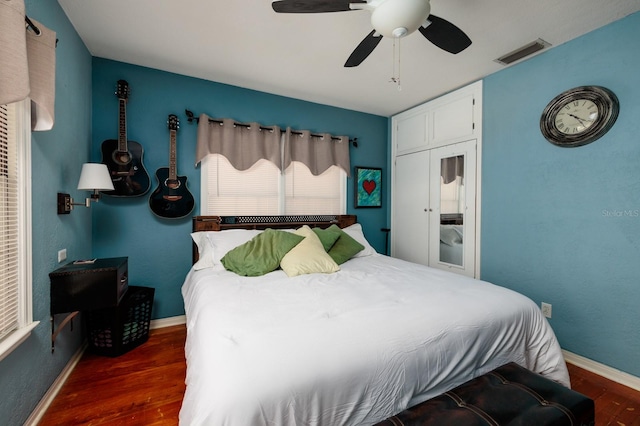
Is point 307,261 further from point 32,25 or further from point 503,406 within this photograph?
point 32,25

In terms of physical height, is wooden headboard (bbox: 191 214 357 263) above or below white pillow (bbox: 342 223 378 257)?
above

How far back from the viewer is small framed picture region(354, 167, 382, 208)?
3.82m

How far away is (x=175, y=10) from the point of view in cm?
190

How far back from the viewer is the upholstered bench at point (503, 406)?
3.42 feet

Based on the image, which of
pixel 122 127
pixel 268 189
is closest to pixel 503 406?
pixel 268 189

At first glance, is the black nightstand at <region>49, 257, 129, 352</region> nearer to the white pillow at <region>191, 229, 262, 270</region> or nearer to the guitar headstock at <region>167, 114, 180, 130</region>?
the white pillow at <region>191, 229, 262, 270</region>

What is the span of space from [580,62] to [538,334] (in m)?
2.13

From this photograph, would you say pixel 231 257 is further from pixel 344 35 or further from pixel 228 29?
pixel 344 35

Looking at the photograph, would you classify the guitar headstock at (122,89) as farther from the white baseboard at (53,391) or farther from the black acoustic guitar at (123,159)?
the white baseboard at (53,391)

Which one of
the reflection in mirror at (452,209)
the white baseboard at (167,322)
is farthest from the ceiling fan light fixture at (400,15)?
the white baseboard at (167,322)

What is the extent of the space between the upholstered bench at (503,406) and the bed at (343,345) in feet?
0.28

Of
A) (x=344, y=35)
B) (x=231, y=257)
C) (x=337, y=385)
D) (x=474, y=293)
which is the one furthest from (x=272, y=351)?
(x=344, y=35)

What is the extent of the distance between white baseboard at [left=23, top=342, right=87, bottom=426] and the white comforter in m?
0.98

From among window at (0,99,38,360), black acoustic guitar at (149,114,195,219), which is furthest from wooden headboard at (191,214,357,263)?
window at (0,99,38,360)
